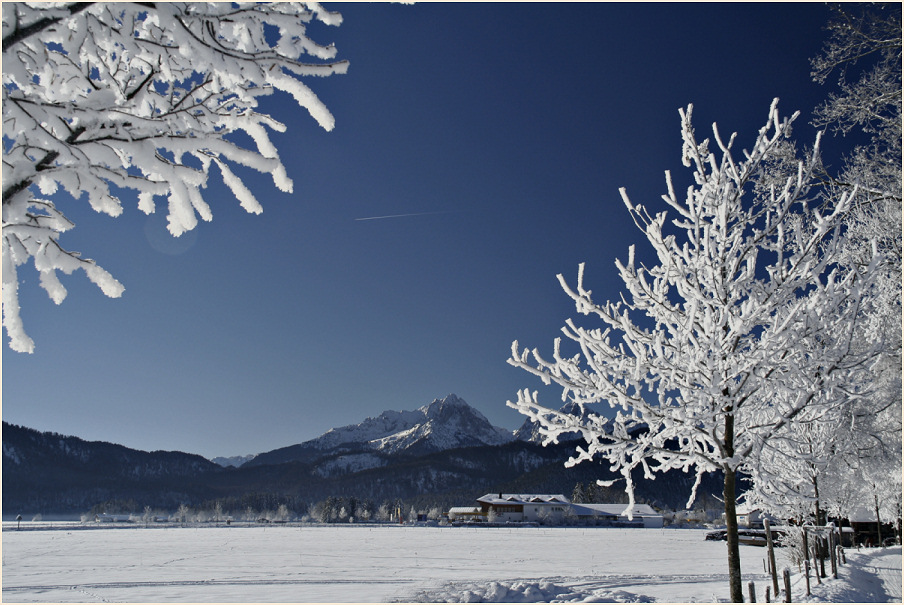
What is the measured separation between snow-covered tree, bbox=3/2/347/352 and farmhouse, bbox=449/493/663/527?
4075 inches

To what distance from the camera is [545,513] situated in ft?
327

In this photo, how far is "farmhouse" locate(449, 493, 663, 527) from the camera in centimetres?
9856

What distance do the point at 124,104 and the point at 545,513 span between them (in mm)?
107656

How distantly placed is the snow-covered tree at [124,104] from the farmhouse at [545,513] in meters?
104

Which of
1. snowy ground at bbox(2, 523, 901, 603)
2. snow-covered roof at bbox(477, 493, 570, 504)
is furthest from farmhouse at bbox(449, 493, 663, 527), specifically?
snowy ground at bbox(2, 523, 901, 603)

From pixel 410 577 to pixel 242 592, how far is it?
22.9 ft

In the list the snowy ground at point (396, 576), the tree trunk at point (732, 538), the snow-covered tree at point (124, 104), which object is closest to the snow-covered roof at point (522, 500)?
the snowy ground at point (396, 576)

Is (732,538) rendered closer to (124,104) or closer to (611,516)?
(124,104)

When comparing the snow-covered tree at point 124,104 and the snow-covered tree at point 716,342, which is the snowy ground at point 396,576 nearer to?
the snow-covered tree at point 716,342

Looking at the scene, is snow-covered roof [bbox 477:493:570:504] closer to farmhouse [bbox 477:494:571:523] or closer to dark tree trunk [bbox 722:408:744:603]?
farmhouse [bbox 477:494:571:523]

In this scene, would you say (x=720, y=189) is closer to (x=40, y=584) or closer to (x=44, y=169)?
(x=44, y=169)

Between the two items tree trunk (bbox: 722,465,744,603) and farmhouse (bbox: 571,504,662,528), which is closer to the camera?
tree trunk (bbox: 722,465,744,603)

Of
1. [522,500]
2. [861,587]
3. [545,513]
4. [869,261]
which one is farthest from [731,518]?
[522,500]

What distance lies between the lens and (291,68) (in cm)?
286
